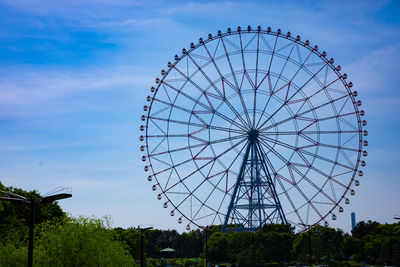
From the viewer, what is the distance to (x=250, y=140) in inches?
1825

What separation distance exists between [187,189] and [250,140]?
7617mm

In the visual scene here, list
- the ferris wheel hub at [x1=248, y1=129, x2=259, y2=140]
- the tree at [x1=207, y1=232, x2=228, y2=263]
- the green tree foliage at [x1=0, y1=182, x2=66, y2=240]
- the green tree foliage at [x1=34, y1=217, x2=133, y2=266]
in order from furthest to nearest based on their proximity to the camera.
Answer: the tree at [x1=207, y1=232, x2=228, y2=263]
the green tree foliage at [x1=0, y1=182, x2=66, y2=240]
the ferris wheel hub at [x1=248, y1=129, x2=259, y2=140]
the green tree foliage at [x1=34, y1=217, x2=133, y2=266]

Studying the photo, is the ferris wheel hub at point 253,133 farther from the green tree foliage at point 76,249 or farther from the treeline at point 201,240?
the green tree foliage at point 76,249

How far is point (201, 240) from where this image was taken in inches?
4946

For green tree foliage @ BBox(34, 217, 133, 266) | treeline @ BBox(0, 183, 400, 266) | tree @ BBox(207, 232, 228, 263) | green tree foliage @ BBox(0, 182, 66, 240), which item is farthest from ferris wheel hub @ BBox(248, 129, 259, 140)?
tree @ BBox(207, 232, 228, 263)

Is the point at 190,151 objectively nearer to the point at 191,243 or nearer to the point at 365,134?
the point at 365,134

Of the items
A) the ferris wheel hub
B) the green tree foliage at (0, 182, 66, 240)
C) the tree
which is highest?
the ferris wheel hub

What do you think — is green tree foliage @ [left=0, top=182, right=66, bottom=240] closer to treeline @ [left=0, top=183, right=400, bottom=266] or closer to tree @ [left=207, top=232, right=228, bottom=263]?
treeline @ [left=0, top=183, right=400, bottom=266]

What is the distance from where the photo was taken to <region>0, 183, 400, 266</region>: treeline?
102ft

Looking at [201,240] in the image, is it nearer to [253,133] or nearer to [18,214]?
[18,214]

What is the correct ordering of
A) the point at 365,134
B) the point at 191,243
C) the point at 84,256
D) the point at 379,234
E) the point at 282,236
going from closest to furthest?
1. the point at 84,256
2. the point at 365,134
3. the point at 282,236
4. the point at 379,234
5. the point at 191,243

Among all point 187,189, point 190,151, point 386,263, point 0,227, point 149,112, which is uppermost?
point 149,112

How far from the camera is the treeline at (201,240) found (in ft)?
102

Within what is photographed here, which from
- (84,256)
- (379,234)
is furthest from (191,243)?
(84,256)
